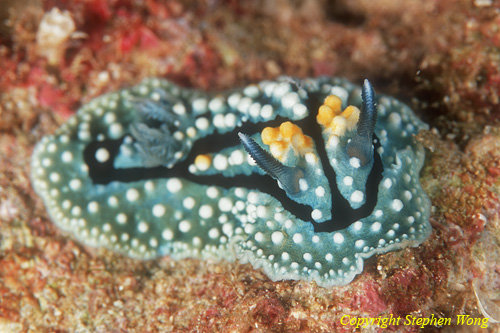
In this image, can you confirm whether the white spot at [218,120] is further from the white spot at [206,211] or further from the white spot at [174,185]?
the white spot at [206,211]

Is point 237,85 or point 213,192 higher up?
point 237,85

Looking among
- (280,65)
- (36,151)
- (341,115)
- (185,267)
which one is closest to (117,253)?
(185,267)

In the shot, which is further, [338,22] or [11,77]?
[338,22]

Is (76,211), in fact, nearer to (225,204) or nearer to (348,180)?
(225,204)

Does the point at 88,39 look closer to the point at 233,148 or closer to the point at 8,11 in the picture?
the point at 8,11

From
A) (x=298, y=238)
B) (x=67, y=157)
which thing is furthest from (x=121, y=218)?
(x=298, y=238)

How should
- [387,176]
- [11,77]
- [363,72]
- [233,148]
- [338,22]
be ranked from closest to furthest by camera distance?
1. [387,176]
2. [233,148]
3. [11,77]
4. [363,72]
5. [338,22]

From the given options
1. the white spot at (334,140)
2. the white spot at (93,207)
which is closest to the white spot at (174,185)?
the white spot at (93,207)
